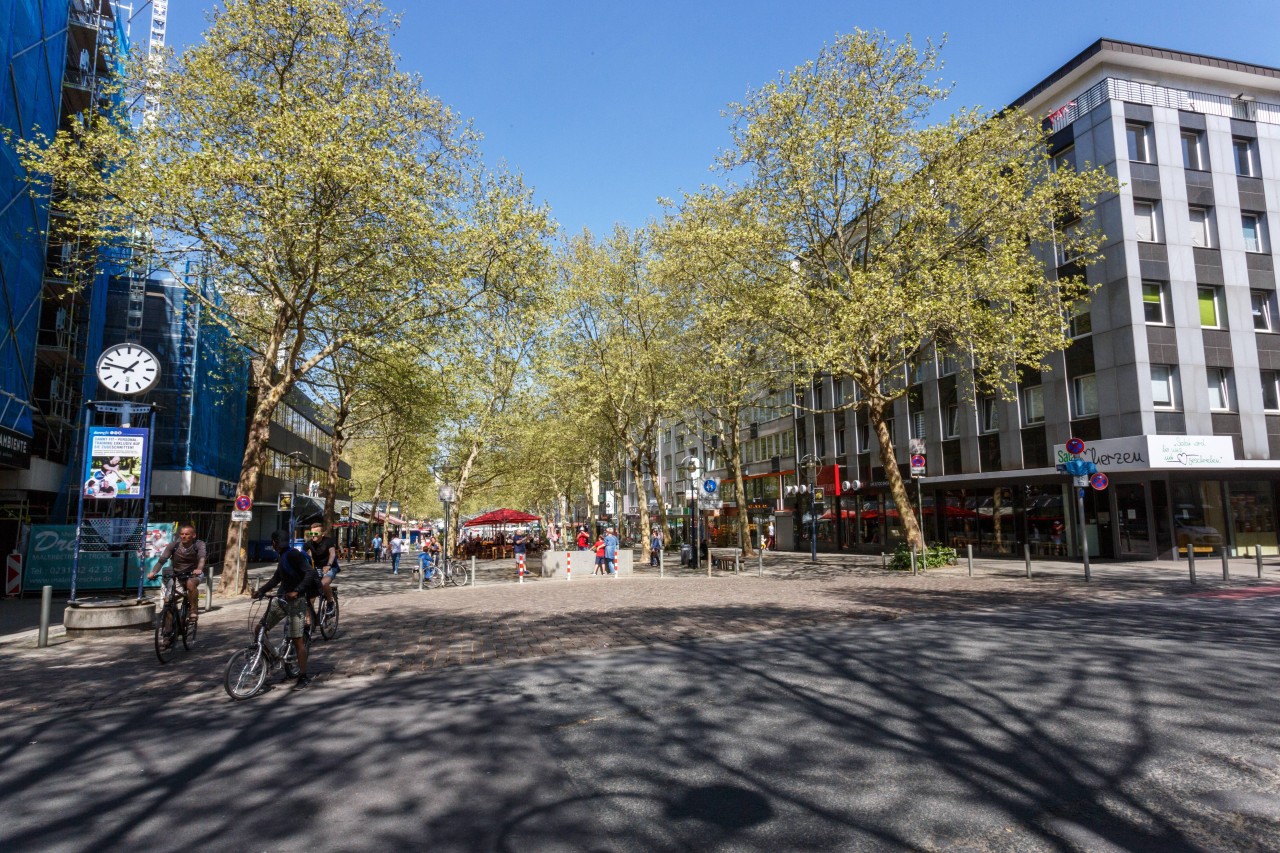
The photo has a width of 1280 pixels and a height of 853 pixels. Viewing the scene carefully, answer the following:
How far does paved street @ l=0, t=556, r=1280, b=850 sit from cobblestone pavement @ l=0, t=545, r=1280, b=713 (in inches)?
5.0

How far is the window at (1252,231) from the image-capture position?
28500mm

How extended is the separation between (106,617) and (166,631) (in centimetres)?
399

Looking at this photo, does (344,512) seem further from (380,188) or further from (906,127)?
(906,127)

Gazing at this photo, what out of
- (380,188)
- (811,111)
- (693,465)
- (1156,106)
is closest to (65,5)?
(380,188)

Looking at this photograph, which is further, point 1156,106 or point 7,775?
point 1156,106

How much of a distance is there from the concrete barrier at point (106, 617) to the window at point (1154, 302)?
3012cm

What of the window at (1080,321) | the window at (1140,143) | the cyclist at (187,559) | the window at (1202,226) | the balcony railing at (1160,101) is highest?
the balcony railing at (1160,101)

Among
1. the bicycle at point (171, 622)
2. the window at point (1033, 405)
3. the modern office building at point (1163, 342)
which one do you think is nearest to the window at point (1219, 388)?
the modern office building at point (1163, 342)

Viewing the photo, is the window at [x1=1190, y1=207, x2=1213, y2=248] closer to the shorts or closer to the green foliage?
the green foliage

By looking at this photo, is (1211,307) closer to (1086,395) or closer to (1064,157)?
(1086,395)

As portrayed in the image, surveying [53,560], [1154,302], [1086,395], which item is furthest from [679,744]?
[1154,302]

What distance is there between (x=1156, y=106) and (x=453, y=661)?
31.6 meters

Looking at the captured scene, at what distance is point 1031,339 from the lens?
23750 millimetres

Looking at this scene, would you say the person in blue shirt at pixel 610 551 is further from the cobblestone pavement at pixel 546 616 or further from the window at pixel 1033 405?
the window at pixel 1033 405
